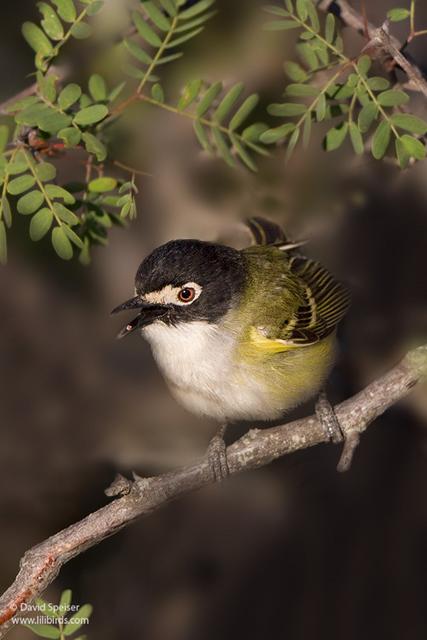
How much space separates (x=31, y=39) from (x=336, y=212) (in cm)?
204

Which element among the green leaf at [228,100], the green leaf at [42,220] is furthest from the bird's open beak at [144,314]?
the green leaf at [228,100]

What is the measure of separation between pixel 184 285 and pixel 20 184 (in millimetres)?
902

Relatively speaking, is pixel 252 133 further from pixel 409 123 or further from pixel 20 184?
pixel 20 184

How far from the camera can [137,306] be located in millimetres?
3838

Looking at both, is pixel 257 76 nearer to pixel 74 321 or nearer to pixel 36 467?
pixel 74 321

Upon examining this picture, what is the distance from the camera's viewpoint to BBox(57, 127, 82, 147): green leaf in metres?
3.33

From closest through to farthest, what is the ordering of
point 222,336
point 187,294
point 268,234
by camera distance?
point 187,294 → point 222,336 → point 268,234

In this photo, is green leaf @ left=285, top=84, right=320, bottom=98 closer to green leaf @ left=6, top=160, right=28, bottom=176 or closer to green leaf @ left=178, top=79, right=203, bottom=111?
green leaf @ left=178, top=79, right=203, bottom=111

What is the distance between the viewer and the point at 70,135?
3350 mm

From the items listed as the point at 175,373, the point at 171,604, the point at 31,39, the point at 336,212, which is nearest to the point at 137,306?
the point at 175,373

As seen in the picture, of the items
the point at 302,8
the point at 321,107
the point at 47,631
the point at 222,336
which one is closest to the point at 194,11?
the point at 302,8

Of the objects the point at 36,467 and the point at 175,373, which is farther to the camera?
the point at 36,467

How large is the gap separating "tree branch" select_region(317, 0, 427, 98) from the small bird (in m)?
1.18

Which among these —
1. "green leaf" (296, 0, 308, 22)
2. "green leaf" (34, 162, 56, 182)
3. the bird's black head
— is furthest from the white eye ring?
"green leaf" (296, 0, 308, 22)
